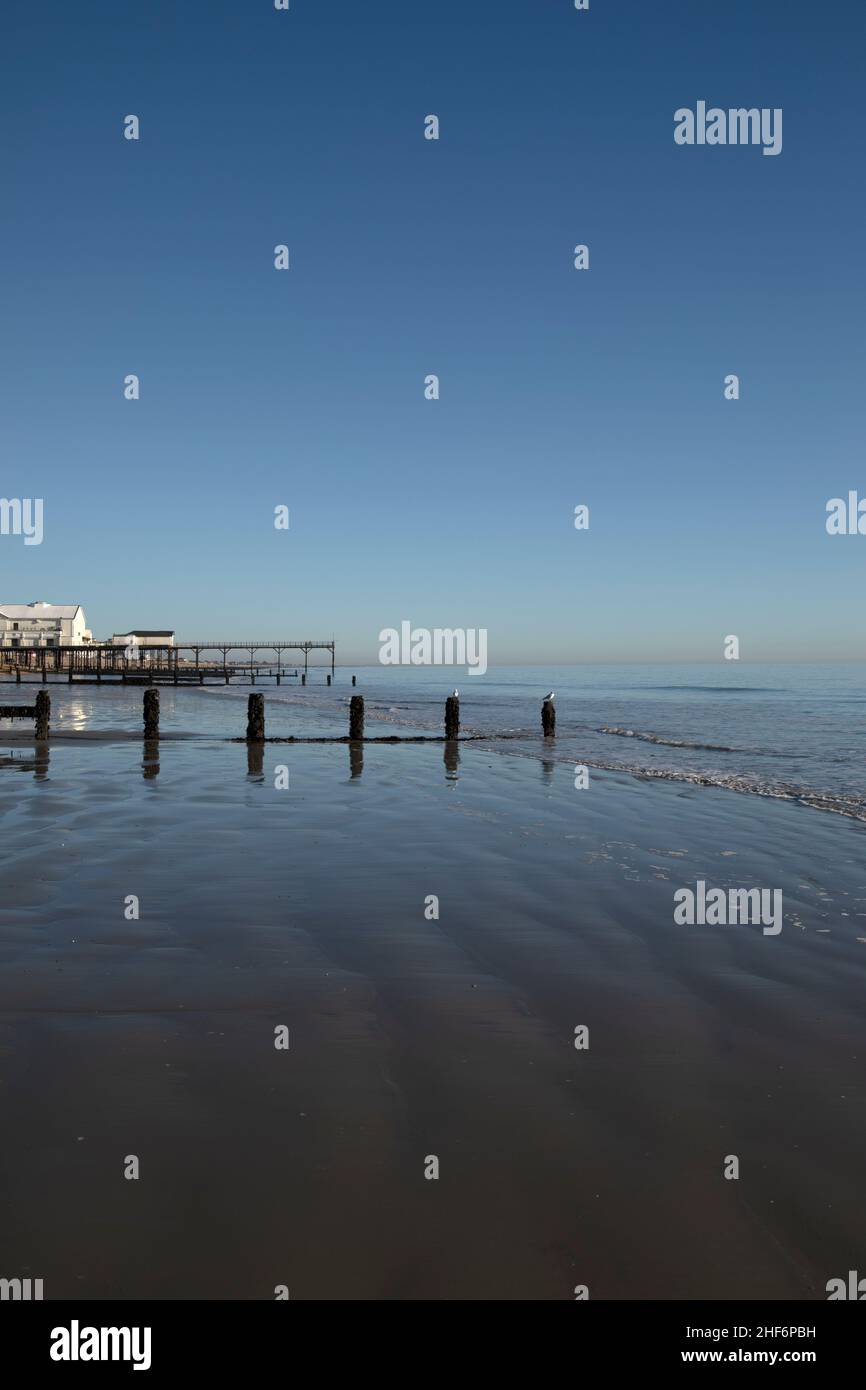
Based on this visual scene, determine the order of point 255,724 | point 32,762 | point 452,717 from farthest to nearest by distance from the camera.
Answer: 1. point 452,717
2. point 255,724
3. point 32,762

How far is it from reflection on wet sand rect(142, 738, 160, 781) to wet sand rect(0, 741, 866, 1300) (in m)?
6.70

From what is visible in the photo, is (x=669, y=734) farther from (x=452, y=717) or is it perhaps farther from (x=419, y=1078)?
(x=419, y=1078)

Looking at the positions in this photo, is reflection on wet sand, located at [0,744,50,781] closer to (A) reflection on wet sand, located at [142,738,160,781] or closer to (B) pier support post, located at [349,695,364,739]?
(A) reflection on wet sand, located at [142,738,160,781]

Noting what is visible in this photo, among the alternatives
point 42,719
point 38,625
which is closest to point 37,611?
point 38,625

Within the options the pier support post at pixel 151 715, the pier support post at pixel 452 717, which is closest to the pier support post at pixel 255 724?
the pier support post at pixel 151 715

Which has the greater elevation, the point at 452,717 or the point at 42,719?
the point at 42,719

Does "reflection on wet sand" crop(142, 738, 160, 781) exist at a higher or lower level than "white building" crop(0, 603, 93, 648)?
lower

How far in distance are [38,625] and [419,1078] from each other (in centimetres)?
12268

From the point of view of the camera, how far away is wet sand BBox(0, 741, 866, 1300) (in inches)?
110

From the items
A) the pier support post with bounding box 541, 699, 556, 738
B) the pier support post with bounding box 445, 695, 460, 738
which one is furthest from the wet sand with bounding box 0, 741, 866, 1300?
the pier support post with bounding box 541, 699, 556, 738

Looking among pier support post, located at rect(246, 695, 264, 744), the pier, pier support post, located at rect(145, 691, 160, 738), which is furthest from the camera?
the pier

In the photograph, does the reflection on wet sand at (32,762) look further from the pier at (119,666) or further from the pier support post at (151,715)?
the pier at (119,666)

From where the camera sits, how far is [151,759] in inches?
711
